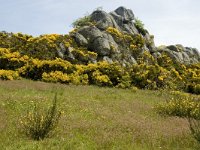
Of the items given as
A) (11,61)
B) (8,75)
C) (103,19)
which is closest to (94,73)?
(11,61)

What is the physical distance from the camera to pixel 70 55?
3472cm

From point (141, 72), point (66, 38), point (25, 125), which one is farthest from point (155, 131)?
point (66, 38)

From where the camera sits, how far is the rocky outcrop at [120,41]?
3725cm

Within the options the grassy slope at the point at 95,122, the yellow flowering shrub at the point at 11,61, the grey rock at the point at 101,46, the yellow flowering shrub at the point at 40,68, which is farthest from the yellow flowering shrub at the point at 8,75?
the grey rock at the point at 101,46

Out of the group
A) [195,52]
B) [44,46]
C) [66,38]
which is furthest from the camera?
[195,52]

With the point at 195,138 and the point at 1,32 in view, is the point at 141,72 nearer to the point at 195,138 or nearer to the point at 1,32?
the point at 1,32

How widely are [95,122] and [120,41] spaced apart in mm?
23920

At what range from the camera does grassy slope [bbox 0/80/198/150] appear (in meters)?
13.3

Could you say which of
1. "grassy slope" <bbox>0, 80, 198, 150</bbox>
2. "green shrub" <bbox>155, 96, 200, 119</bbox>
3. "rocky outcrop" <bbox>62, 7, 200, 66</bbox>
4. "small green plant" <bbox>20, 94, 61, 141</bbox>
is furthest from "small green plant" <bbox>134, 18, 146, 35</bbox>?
"small green plant" <bbox>20, 94, 61, 141</bbox>

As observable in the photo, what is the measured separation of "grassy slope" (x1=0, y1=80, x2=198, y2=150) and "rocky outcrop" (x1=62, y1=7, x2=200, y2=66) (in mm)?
10870

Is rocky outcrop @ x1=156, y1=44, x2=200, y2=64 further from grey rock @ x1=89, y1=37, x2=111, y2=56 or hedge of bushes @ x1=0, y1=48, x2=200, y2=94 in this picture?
grey rock @ x1=89, y1=37, x2=111, y2=56

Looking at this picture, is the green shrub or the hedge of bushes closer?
the green shrub

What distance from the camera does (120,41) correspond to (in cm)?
4000

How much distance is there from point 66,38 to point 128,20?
11.7 metres
